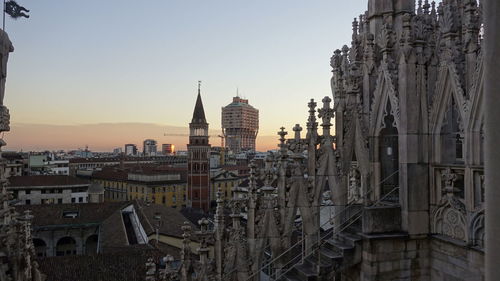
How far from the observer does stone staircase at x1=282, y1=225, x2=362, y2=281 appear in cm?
769

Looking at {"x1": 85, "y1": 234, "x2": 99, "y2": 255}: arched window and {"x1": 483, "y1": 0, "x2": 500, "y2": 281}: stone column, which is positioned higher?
{"x1": 483, "y1": 0, "x2": 500, "y2": 281}: stone column

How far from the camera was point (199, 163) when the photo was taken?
94.2m

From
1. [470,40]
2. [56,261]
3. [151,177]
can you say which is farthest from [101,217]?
[470,40]

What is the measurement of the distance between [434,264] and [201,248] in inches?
203

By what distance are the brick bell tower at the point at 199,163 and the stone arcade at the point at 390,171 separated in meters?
83.9

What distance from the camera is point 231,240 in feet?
32.2

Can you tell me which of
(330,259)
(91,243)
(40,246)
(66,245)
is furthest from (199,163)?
(330,259)

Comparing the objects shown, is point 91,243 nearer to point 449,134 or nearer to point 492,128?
point 449,134

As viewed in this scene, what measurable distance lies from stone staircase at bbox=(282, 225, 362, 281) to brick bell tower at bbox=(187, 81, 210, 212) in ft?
282

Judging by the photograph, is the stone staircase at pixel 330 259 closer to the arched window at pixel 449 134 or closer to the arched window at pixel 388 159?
the arched window at pixel 388 159

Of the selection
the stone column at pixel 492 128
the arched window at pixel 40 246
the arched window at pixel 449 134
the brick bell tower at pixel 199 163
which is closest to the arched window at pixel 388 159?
the arched window at pixel 449 134

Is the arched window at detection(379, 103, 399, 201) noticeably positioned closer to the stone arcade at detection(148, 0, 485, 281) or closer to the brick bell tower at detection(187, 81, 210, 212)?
the stone arcade at detection(148, 0, 485, 281)

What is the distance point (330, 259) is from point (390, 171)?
8.41ft

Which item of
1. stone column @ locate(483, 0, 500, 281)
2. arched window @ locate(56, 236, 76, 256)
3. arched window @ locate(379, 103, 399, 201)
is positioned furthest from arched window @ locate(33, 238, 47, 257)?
stone column @ locate(483, 0, 500, 281)
